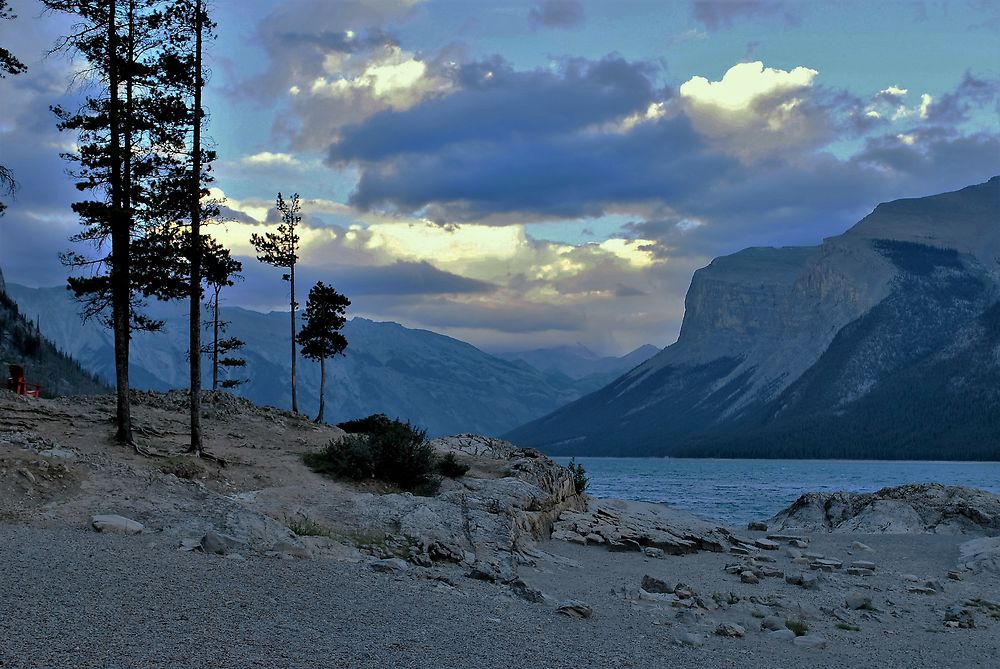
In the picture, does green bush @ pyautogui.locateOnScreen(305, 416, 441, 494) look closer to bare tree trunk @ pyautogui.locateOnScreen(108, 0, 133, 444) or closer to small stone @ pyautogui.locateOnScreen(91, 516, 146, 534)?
bare tree trunk @ pyautogui.locateOnScreen(108, 0, 133, 444)

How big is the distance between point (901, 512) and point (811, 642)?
33.6 meters

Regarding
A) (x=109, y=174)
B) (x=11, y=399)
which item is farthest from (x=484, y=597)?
(x=11, y=399)

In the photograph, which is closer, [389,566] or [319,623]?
[319,623]

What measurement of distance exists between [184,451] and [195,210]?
808 centimetres

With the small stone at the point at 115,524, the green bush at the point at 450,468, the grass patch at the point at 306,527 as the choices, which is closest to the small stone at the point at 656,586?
the grass patch at the point at 306,527

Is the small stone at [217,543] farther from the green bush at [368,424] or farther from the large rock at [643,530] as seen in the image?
the green bush at [368,424]

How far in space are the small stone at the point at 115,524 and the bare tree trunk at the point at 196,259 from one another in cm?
949

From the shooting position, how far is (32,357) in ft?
387

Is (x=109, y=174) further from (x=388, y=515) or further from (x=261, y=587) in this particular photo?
(x=261, y=587)

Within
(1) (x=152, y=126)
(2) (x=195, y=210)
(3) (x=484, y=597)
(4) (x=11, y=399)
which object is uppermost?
(1) (x=152, y=126)

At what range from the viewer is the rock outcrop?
4328 cm

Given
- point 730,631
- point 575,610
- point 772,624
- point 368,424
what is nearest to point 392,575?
point 575,610

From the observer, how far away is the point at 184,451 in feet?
90.8

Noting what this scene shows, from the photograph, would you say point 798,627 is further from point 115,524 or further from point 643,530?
point 643,530
